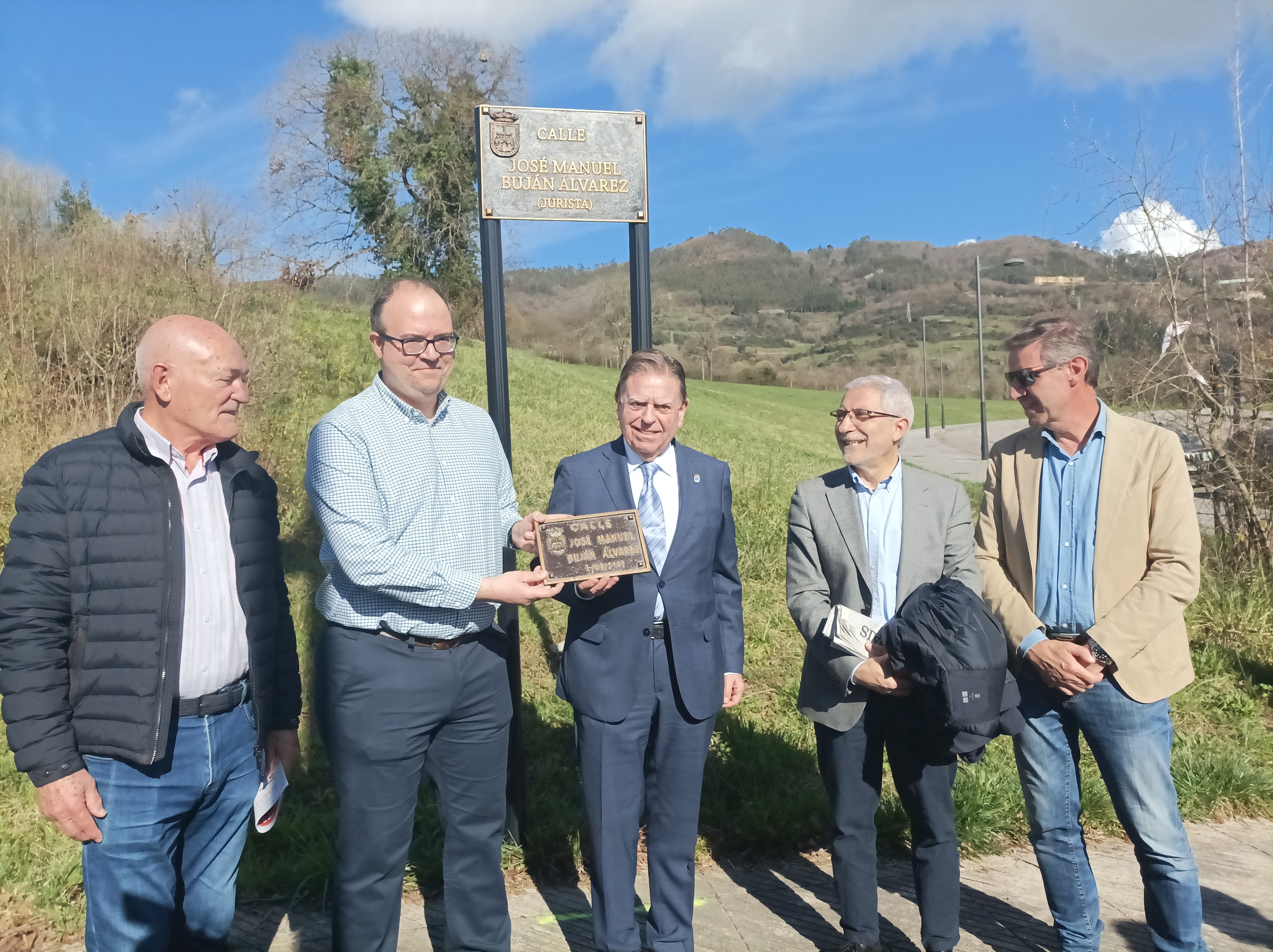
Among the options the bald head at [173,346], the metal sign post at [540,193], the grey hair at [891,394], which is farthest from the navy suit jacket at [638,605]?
the bald head at [173,346]

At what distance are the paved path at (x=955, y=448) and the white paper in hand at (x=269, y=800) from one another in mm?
23017

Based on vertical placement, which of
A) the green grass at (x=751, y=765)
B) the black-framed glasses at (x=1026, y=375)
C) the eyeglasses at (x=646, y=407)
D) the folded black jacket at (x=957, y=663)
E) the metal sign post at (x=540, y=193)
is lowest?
the green grass at (x=751, y=765)

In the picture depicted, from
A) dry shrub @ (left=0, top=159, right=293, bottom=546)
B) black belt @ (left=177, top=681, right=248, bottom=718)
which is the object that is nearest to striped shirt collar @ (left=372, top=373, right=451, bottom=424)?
black belt @ (left=177, top=681, right=248, bottom=718)

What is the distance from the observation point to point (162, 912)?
107 inches

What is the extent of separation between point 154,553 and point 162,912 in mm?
1102

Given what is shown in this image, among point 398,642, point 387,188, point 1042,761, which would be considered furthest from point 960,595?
point 387,188

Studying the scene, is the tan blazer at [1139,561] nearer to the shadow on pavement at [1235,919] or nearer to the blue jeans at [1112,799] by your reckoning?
the blue jeans at [1112,799]

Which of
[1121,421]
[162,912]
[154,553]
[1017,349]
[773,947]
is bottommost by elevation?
[773,947]

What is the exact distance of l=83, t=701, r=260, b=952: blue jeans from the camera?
262 cm

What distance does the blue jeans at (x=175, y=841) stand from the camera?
262 centimetres

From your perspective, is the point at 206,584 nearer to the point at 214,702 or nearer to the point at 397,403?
the point at 214,702

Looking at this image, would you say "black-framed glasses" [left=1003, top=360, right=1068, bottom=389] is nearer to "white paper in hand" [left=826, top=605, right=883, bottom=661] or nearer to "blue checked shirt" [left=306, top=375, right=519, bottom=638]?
"white paper in hand" [left=826, top=605, right=883, bottom=661]

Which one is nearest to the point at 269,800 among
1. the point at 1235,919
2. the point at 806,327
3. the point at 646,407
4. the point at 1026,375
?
the point at 646,407

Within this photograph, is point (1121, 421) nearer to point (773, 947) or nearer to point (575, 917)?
point (773, 947)
